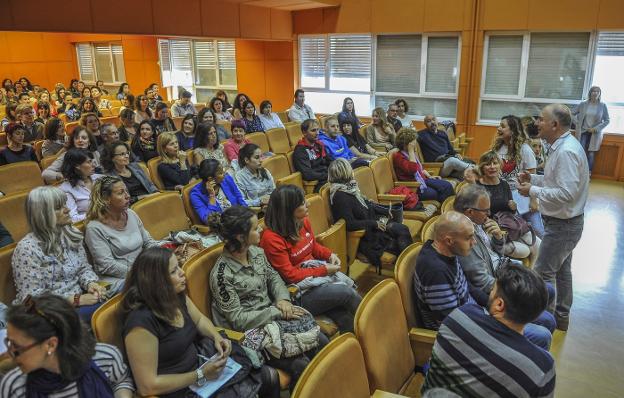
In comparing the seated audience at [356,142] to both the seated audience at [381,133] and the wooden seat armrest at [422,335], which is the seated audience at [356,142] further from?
the wooden seat armrest at [422,335]

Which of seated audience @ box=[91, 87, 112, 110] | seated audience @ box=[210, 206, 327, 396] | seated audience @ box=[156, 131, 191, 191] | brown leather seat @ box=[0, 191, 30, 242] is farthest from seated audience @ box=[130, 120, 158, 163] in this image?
seated audience @ box=[91, 87, 112, 110]

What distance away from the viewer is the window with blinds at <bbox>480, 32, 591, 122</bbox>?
7.91 metres

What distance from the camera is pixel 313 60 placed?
10.5m

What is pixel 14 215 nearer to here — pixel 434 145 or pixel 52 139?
pixel 52 139

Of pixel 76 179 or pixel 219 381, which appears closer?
pixel 219 381

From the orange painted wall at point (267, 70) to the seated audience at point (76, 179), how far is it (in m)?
7.55

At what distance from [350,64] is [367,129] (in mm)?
3214

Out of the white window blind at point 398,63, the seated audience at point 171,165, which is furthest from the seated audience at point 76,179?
the white window blind at point 398,63

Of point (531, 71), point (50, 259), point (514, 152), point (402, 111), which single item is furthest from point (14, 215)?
point (531, 71)

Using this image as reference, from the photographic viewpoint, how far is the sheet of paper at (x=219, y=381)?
2.03 meters

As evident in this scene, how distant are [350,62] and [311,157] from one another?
511 centimetres

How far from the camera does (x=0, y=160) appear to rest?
4945 mm

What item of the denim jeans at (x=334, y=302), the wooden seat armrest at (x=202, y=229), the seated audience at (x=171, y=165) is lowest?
the denim jeans at (x=334, y=302)

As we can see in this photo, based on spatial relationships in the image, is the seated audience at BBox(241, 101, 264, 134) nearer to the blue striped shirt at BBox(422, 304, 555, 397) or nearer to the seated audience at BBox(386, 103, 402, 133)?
the seated audience at BBox(386, 103, 402, 133)
